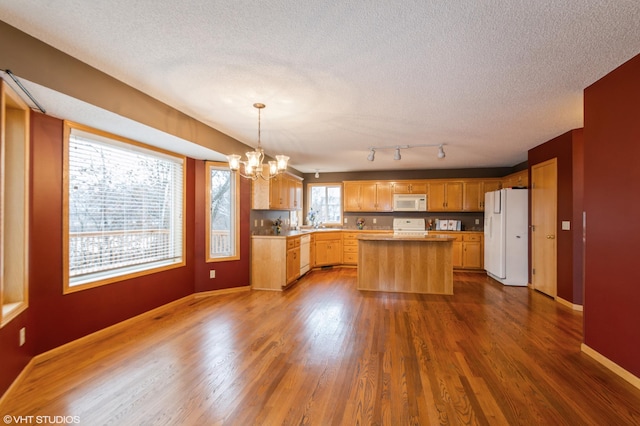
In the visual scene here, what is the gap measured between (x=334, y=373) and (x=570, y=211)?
414cm

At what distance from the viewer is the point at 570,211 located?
14.1ft

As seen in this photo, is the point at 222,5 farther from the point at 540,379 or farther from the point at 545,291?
the point at 545,291

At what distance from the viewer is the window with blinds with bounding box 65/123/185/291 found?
3.09 metres

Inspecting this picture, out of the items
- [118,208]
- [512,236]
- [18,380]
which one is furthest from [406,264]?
[18,380]

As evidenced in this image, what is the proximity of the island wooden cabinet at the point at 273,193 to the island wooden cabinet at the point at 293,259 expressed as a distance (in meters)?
0.71

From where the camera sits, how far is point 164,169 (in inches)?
168

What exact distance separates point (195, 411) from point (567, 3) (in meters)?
3.38

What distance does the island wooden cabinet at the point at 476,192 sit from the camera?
23.4ft

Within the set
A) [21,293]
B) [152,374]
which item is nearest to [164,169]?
[21,293]

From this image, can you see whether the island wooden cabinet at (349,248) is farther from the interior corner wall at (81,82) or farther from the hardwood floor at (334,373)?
the interior corner wall at (81,82)

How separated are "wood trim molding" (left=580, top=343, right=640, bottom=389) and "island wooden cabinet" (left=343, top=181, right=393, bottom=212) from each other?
510 centimetres

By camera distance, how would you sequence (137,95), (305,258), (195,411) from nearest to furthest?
(195,411) < (137,95) < (305,258)

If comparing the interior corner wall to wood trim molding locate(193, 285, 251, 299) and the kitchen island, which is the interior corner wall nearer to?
wood trim molding locate(193, 285, 251, 299)

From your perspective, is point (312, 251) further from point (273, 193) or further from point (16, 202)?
point (16, 202)
